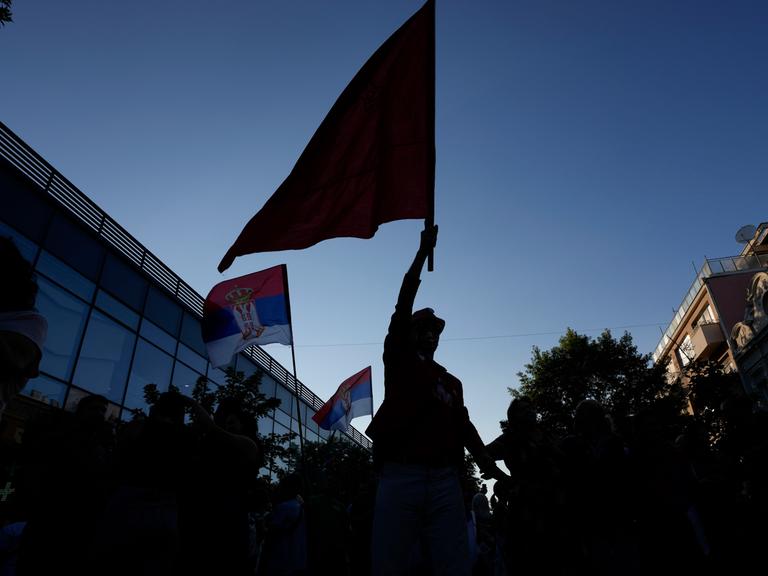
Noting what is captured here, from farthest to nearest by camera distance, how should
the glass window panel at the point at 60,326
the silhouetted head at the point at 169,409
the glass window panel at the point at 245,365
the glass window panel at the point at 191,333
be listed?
the glass window panel at the point at 245,365 < the glass window panel at the point at 191,333 < the glass window panel at the point at 60,326 < the silhouetted head at the point at 169,409

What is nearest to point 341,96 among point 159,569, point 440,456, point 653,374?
point 440,456

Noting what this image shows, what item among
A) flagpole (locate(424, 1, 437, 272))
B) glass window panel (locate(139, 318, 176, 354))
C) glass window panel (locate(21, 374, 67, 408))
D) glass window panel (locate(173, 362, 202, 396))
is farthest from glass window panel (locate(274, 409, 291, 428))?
flagpole (locate(424, 1, 437, 272))

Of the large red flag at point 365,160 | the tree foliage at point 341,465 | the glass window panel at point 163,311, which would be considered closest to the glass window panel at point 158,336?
the glass window panel at point 163,311

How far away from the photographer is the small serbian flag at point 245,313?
34.7 feet

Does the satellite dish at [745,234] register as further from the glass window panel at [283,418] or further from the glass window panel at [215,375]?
the glass window panel at [215,375]

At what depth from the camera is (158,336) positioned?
18797 millimetres

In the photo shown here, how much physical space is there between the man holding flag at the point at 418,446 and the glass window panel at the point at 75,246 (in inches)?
578

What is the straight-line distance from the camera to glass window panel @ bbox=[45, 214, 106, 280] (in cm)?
1455

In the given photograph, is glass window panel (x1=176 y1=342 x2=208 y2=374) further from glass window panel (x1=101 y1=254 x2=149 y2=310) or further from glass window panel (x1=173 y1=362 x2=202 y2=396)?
glass window panel (x1=101 y1=254 x2=149 y2=310)

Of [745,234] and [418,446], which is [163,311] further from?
[745,234]

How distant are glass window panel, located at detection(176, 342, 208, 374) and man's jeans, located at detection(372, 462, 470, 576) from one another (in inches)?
747

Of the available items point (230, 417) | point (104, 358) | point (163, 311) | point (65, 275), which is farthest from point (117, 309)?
point (230, 417)

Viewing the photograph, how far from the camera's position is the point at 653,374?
28281mm

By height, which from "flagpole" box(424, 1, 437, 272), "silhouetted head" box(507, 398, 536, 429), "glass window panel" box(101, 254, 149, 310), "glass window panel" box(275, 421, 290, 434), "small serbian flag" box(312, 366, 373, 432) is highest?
"glass window panel" box(101, 254, 149, 310)
